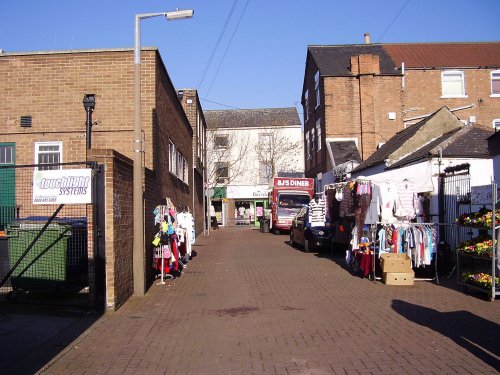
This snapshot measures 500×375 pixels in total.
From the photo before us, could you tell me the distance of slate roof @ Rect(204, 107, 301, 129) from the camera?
48659mm

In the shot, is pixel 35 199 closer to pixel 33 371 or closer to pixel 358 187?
pixel 33 371

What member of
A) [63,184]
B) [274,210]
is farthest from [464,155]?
[274,210]

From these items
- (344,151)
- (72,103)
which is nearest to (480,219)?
(72,103)

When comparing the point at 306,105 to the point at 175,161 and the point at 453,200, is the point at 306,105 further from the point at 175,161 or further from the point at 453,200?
the point at 453,200

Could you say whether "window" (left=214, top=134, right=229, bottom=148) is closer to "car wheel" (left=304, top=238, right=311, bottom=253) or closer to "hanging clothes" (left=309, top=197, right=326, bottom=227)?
"car wheel" (left=304, top=238, right=311, bottom=253)

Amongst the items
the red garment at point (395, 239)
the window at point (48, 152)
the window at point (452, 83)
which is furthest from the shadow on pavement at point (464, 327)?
the window at point (452, 83)

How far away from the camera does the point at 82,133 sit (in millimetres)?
14000

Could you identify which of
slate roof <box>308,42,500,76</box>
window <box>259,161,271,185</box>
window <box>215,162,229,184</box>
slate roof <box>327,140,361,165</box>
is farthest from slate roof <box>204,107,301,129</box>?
slate roof <box>327,140,361,165</box>

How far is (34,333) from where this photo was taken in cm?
710

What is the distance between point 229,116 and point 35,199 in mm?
43201

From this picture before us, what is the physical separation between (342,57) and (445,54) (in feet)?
21.8

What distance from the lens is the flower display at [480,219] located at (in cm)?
934

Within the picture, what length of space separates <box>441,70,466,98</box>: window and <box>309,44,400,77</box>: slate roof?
10.5 ft

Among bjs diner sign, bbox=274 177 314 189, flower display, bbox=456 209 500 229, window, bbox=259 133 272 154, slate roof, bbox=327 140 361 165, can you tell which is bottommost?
Result: flower display, bbox=456 209 500 229
